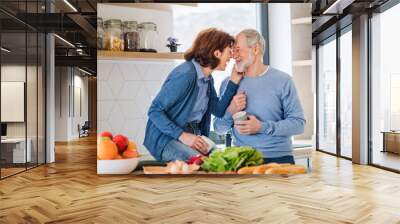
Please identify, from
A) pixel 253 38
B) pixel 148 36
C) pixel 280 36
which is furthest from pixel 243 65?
pixel 148 36

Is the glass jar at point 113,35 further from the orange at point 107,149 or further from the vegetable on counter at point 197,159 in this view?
the vegetable on counter at point 197,159

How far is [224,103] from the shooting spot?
5.50 metres

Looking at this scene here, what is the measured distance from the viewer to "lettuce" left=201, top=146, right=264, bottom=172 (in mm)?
5512

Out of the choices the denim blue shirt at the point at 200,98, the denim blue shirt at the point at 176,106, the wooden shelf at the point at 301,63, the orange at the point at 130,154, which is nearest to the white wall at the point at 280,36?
the wooden shelf at the point at 301,63

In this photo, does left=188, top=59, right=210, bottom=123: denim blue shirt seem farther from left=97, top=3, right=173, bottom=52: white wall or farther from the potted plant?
left=97, top=3, right=173, bottom=52: white wall

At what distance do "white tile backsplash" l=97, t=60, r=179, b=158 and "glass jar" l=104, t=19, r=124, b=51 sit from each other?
8.0 inches

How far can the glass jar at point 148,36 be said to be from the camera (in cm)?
560

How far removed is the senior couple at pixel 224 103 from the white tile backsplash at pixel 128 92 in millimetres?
110

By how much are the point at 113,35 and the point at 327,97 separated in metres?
5.52

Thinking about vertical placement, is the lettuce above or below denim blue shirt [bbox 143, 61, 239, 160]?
below

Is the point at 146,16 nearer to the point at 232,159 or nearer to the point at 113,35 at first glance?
the point at 113,35

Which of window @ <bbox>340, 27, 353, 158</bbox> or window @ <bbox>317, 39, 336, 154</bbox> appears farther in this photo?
window @ <bbox>317, 39, 336, 154</bbox>

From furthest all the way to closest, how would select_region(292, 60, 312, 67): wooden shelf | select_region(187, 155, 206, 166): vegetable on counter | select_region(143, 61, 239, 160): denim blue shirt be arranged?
select_region(292, 60, 312, 67): wooden shelf
select_region(187, 155, 206, 166): vegetable on counter
select_region(143, 61, 239, 160): denim blue shirt

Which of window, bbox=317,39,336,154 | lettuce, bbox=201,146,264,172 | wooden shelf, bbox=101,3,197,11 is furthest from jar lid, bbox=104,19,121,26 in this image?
window, bbox=317,39,336,154
